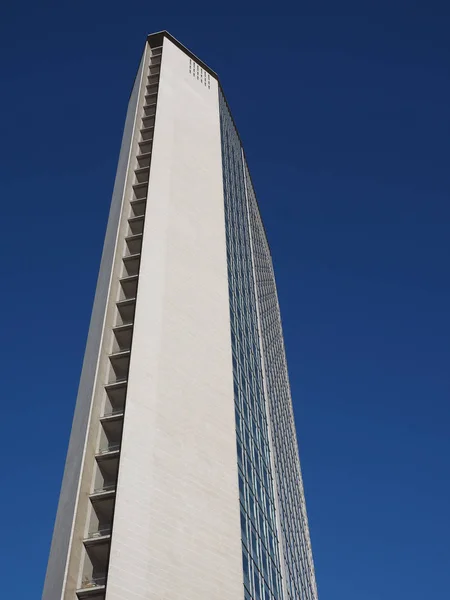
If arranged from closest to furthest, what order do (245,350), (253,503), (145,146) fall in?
(253,503), (245,350), (145,146)

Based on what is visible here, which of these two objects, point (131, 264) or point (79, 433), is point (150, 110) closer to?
point (131, 264)

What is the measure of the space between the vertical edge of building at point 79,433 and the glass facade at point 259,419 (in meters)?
7.40

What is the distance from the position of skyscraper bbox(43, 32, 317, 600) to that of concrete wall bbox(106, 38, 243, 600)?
0.24ft

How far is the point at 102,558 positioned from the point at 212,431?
7.74 metres

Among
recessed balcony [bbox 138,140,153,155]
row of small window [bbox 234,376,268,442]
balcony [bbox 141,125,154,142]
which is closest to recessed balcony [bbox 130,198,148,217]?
recessed balcony [bbox 138,140,153,155]

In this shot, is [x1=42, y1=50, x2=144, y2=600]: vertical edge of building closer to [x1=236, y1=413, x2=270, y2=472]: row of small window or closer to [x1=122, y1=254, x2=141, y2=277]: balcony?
[x1=122, y1=254, x2=141, y2=277]: balcony

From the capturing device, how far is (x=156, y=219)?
40.8 metres

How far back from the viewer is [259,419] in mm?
42500

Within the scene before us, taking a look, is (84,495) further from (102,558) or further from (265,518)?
(265,518)

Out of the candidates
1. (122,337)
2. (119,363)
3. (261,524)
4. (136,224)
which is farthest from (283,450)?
(119,363)

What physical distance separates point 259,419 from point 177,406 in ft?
41.4

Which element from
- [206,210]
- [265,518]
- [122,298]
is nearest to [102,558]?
[265,518]

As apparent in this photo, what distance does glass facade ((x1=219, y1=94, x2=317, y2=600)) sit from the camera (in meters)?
33.0

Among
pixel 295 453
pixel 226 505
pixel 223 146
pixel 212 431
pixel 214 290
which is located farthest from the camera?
pixel 295 453
